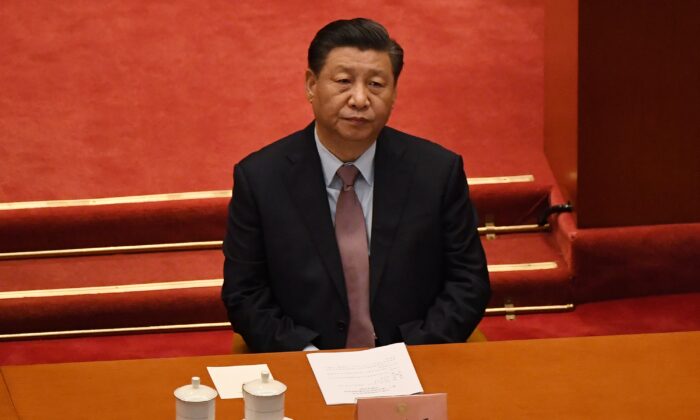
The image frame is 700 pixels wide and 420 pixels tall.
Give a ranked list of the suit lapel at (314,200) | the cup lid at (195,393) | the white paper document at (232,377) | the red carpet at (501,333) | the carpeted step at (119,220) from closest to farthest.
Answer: the cup lid at (195,393) → the white paper document at (232,377) → the suit lapel at (314,200) → the red carpet at (501,333) → the carpeted step at (119,220)

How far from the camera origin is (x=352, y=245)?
3242 millimetres

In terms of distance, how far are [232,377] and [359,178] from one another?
0.77 metres

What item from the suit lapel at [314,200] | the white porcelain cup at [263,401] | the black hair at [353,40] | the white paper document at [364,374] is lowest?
the white paper document at [364,374]

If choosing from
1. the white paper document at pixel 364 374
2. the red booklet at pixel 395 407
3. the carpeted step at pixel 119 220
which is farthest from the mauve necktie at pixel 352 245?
the carpeted step at pixel 119 220

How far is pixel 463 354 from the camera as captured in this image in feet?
9.08

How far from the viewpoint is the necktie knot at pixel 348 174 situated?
3.24 metres

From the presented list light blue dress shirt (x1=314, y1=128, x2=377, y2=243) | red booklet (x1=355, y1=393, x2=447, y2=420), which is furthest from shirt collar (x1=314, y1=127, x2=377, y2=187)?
red booklet (x1=355, y1=393, x2=447, y2=420)

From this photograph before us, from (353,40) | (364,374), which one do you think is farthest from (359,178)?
(364,374)

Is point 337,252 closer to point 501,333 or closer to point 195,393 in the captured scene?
point 195,393

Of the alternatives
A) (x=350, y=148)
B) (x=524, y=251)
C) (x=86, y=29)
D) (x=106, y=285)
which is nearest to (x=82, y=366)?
(x=350, y=148)

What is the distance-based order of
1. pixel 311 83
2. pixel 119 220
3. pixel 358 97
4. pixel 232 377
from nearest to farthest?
pixel 232 377, pixel 358 97, pixel 311 83, pixel 119 220

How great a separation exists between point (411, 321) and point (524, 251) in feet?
4.12

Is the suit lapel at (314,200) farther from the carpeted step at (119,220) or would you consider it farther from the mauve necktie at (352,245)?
the carpeted step at (119,220)

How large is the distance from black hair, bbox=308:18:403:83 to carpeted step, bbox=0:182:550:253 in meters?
1.40
